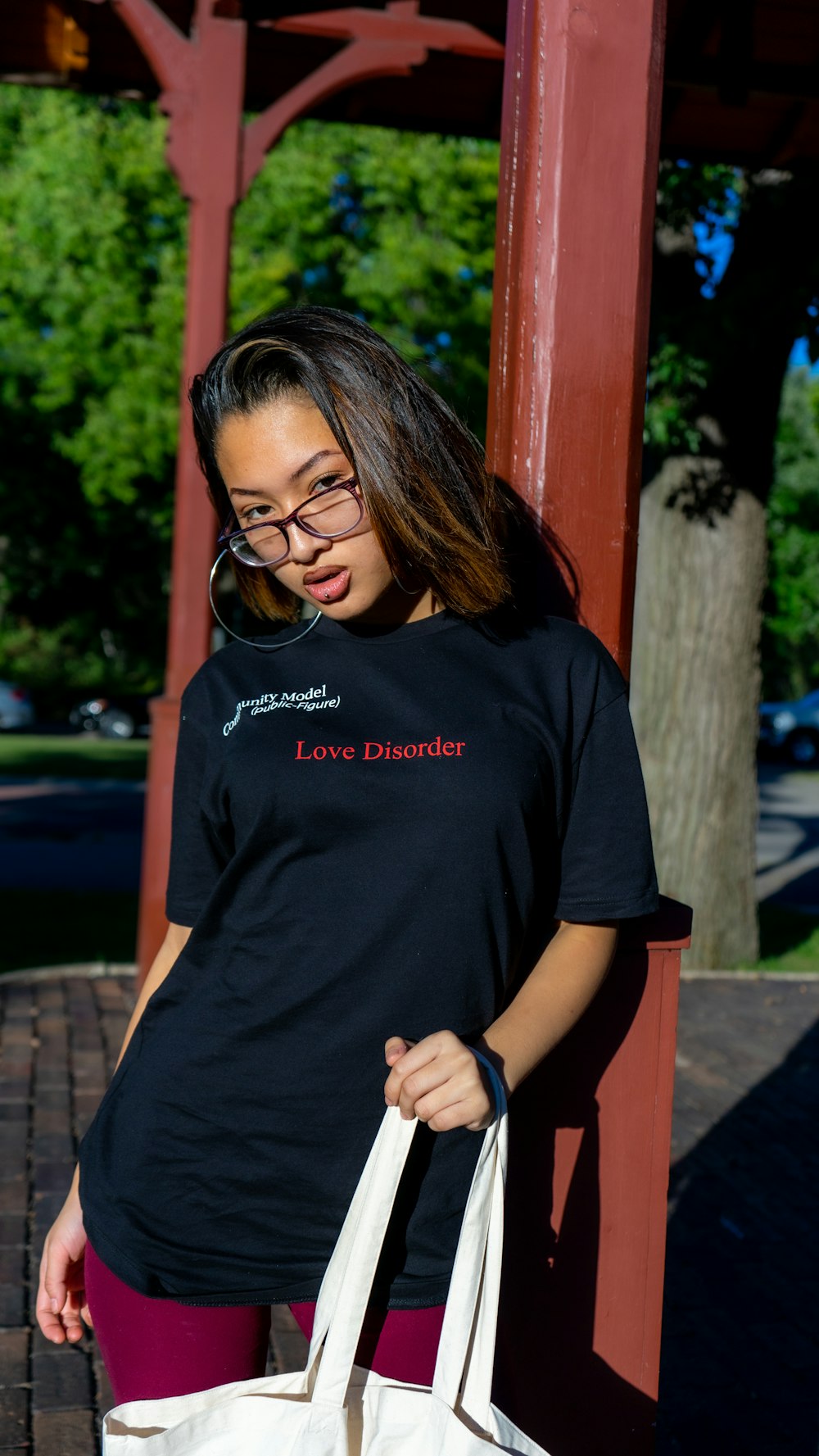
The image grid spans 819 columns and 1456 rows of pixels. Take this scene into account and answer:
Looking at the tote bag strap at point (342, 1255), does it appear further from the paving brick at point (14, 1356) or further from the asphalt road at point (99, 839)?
the asphalt road at point (99, 839)

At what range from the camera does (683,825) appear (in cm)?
730

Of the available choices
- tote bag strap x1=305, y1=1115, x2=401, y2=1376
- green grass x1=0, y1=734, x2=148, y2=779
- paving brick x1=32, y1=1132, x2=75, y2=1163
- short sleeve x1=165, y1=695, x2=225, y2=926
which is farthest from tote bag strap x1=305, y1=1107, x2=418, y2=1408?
green grass x1=0, y1=734, x2=148, y2=779

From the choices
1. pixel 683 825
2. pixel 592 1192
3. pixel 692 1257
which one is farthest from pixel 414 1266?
pixel 683 825

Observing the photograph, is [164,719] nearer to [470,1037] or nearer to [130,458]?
[470,1037]

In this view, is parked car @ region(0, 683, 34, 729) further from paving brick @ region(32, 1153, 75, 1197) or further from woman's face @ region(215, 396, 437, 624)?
woman's face @ region(215, 396, 437, 624)

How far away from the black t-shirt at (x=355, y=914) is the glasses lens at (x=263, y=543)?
0.41 feet

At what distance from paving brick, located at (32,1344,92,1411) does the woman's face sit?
2222 mm

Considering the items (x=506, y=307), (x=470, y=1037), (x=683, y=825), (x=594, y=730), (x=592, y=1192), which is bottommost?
(x=683, y=825)

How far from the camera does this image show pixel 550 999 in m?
1.46

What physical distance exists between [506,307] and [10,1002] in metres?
4.92

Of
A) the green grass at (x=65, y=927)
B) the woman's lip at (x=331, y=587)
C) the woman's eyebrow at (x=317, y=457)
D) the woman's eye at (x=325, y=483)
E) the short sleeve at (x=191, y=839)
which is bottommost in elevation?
the green grass at (x=65, y=927)

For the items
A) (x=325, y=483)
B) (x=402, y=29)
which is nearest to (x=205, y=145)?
(x=402, y=29)

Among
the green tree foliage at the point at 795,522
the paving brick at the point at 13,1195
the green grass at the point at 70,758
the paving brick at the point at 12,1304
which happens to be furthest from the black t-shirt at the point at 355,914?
the green tree foliage at the point at 795,522

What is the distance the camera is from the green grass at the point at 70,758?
19.1 meters
